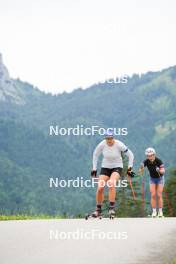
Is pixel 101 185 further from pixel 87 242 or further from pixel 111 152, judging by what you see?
pixel 87 242

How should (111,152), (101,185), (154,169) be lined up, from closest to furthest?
1. (111,152)
2. (101,185)
3. (154,169)

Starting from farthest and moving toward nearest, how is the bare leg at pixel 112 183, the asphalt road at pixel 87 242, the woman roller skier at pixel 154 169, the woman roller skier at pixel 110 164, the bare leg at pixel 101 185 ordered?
the woman roller skier at pixel 154 169, the bare leg at pixel 101 185, the bare leg at pixel 112 183, the woman roller skier at pixel 110 164, the asphalt road at pixel 87 242

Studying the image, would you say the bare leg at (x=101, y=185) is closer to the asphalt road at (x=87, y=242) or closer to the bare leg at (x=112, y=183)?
the bare leg at (x=112, y=183)

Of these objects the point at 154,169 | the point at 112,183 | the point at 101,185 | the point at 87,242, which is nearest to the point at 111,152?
the point at 112,183

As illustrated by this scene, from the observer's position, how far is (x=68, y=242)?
10.4m

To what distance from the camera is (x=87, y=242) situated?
10.4 meters

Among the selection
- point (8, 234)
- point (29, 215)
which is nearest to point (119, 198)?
point (29, 215)

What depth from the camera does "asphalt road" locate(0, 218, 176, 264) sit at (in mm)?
9109

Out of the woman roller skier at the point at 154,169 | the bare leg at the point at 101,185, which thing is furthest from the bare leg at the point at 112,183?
the woman roller skier at the point at 154,169

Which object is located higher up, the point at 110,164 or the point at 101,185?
the point at 110,164

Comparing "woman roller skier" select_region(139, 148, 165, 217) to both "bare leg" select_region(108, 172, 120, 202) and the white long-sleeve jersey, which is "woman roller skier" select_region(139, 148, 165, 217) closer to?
the white long-sleeve jersey

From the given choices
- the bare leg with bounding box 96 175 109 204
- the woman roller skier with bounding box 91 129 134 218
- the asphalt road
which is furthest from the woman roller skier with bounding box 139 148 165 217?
the asphalt road

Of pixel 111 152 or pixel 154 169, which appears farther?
pixel 154 169

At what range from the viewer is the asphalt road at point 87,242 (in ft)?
29.9
